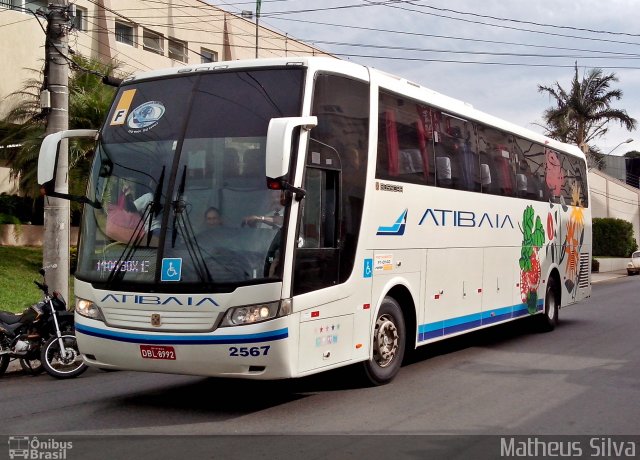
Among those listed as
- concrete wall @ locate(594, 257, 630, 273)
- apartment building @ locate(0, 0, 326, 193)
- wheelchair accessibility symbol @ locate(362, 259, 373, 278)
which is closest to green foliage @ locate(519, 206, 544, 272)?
wheelchair accessibility symbol @ locate(362, 259, 373, 278)

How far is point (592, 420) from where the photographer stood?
24.3 feet

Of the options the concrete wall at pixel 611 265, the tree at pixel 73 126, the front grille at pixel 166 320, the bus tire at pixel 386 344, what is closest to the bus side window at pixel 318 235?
the front grille at pixel 166 320

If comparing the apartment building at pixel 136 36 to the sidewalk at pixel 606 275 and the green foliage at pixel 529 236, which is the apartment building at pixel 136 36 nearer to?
the green foliage at pixel 529 236

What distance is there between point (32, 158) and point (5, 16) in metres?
9.04

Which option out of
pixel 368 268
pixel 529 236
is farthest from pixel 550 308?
pixel 368 268

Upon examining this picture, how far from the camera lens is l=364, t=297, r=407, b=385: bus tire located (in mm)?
8922

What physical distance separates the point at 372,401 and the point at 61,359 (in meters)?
4.14

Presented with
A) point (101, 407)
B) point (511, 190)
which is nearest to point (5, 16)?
point (511, 190)

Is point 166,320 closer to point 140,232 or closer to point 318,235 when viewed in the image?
point 140,232

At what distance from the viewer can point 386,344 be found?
9164 millimetres

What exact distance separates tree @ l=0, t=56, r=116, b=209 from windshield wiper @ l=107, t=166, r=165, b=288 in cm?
1256

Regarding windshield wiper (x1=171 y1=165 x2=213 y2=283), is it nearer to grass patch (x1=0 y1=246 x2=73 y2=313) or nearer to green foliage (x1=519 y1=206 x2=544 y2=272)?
green foliage (x1=519 y1=206 x2=544 y2=272)

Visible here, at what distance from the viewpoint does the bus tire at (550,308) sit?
14750mm

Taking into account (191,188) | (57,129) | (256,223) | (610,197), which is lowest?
(256,223)
